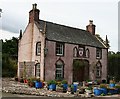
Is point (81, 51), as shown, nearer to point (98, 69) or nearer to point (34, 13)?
point (98, 69)

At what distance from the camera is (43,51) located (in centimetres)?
2828

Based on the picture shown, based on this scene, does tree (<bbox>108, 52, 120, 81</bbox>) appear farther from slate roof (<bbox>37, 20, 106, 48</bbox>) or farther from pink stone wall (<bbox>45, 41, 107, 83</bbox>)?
slate roof (<bbox>37, 20, 106, 48</bbox>)

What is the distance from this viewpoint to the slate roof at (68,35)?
30.3 m

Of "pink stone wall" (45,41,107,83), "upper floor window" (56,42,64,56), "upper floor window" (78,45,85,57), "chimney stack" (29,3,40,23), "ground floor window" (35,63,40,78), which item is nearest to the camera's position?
"pink stone wall" (45,41,107,83)

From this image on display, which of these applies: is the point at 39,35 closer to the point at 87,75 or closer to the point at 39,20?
the point at 39,20

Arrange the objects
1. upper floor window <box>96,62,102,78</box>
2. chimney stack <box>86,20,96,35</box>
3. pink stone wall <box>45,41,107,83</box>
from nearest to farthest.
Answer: pink stone wall <box>45,41,107,83</box> → upper floor window <box>96,62,102,78</box> → chimney stack <box>86,20,96,35</box>

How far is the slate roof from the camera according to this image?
30.3 meters

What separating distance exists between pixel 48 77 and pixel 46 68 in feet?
3.84

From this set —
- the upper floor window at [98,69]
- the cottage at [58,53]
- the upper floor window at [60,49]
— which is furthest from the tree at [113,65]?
the upper floor window at [60,49]

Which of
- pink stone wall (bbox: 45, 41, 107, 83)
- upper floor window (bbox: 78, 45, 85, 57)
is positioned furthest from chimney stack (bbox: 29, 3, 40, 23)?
upper floor window (bbox: 78, 45, 85, 57)

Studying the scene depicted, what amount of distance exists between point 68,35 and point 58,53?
401 centimetres

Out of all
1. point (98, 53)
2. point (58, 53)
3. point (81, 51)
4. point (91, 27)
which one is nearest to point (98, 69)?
point (98, 53)

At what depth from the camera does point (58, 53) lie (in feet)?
97.9

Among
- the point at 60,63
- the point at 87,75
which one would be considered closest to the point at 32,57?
the point at 60,63
